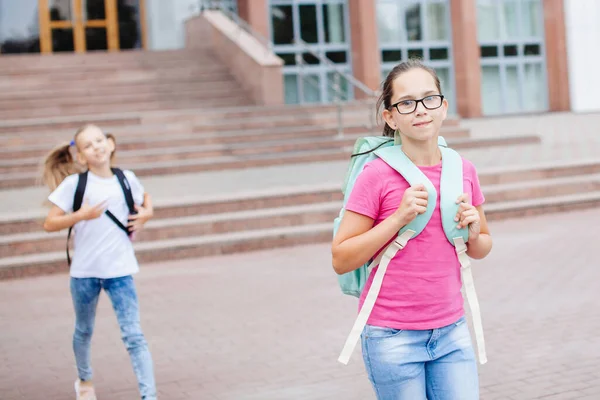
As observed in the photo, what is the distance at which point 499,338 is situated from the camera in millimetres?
6488

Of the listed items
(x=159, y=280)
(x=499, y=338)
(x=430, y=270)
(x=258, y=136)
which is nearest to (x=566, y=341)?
(x=499, y=338)

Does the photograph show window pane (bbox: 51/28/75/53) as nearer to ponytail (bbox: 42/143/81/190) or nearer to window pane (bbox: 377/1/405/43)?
window pane (bbox: 377/1/405/43)

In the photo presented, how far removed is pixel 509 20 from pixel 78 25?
43.2 feet

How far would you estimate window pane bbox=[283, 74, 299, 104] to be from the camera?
87.7 ft

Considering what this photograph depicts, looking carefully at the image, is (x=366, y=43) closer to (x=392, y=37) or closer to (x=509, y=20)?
(x=392, y=37)

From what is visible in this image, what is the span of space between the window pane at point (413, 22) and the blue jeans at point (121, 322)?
2360cm

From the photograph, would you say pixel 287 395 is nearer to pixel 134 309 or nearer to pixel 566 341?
pixel 134 309

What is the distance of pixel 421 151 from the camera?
9.57 feet

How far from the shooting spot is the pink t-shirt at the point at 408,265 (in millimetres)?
2877

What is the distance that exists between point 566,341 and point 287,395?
2.07 m

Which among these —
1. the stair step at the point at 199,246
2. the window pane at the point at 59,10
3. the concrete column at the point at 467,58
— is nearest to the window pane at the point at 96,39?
the window pane at the point at 59,10

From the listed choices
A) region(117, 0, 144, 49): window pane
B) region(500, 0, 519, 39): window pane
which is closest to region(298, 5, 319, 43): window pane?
region(117, 0, 144, 49): window pane

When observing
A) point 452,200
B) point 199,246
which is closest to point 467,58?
point 199,246

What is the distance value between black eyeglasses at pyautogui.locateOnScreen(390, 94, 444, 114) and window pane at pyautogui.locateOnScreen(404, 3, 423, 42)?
25513 millimetres
